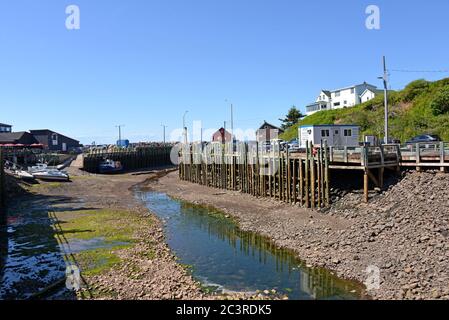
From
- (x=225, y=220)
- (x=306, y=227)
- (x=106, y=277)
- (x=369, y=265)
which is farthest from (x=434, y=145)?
(x=106, y=277)

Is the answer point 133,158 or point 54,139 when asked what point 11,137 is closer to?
point 54,139

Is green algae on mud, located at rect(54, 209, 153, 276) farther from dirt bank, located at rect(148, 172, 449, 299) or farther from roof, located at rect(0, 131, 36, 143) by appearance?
roof, located at rect(0, 131, 36, 143)

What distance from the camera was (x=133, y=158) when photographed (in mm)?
76312

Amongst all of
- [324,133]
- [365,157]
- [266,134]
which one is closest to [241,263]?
[365,157]

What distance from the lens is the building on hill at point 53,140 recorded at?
327 ft

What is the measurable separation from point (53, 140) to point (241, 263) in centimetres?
9857

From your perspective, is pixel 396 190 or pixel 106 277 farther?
pixel 396 190

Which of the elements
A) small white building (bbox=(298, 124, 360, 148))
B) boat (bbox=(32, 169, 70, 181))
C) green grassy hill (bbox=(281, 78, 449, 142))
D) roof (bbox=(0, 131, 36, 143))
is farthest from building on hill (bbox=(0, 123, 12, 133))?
small white building (bbox=(298, 124, 360, 148))

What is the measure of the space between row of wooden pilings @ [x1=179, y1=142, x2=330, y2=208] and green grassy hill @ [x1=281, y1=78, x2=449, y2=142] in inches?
1034

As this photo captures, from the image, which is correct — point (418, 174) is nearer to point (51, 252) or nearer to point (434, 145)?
point (434, 145)

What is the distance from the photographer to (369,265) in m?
17.2

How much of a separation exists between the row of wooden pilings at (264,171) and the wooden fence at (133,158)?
71.8 feet
